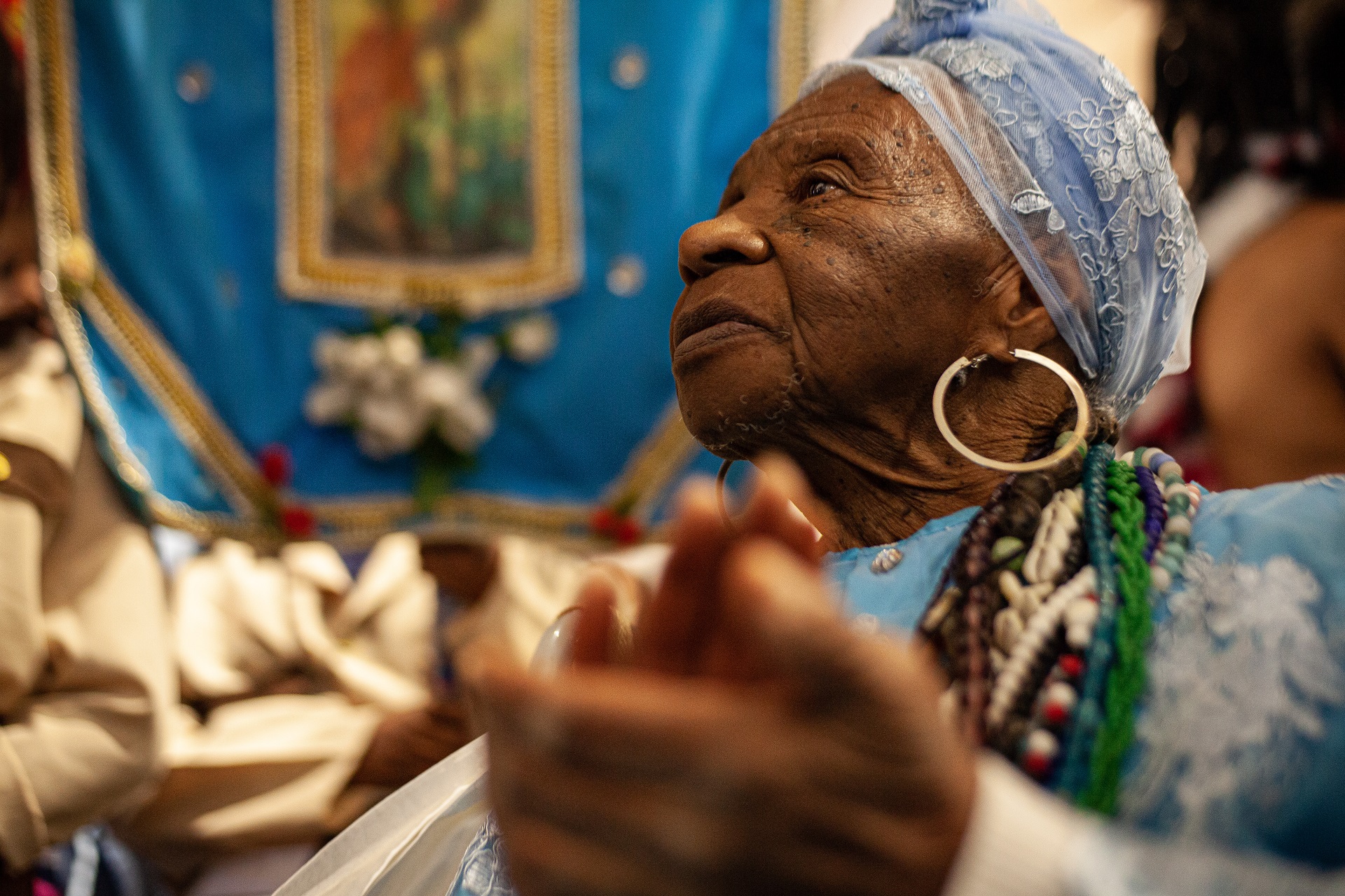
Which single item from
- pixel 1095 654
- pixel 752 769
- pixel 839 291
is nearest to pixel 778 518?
pixel 752 769

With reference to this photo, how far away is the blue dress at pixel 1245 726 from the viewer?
650 millimetres

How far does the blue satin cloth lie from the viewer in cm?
274

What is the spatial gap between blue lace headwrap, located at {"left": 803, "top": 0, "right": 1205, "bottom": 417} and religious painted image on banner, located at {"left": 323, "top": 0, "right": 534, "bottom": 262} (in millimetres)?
1824

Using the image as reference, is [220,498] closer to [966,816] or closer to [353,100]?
[353,100]

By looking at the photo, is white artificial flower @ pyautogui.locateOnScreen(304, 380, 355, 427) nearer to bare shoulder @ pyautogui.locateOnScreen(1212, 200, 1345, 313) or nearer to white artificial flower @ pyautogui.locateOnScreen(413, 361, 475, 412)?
white artificial flower @ pyautogui.locateOnScreen(413, 361, 475, 412)

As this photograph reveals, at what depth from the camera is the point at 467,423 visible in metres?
2.95

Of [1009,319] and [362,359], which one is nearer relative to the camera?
[1009,319]

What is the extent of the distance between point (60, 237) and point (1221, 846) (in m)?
2.83

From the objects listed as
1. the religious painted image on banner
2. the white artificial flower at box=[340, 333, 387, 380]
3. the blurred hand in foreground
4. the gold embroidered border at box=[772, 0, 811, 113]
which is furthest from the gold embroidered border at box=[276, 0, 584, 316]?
the blurred hand in foreground

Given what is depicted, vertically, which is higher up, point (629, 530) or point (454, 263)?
point (454, 263)

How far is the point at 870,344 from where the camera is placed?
3.95 feet

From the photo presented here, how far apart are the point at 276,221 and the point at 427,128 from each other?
1.63ft

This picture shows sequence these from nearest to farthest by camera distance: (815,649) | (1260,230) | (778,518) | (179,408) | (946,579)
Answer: (815,649) → (778,518) → (946,579) → (1260,230) → (179,408)

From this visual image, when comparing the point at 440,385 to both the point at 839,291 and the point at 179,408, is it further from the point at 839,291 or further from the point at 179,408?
the point at 839,291
